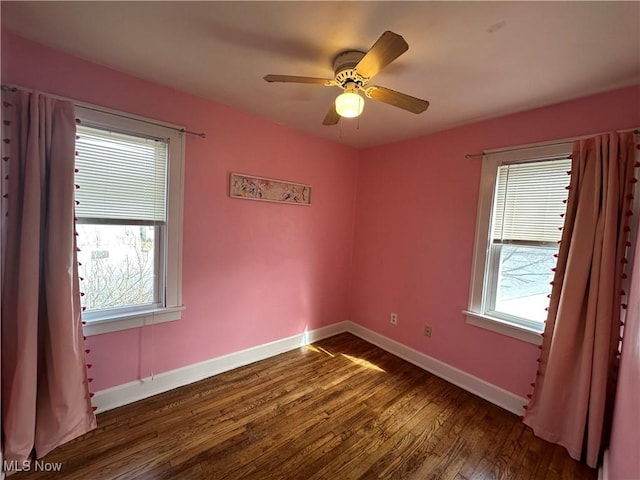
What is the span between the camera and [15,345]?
1.50 m

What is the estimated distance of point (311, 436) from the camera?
1.83 metres

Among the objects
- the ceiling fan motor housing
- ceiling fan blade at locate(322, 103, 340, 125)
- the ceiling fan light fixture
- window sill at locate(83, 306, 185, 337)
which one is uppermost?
the ceiling fan motor housing

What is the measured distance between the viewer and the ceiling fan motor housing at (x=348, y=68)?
1.50 metres

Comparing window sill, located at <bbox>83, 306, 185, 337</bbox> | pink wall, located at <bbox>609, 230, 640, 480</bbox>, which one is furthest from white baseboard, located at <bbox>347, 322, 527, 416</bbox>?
→ window sill, located at <bbox>83, 306, 185, 337</bbox>

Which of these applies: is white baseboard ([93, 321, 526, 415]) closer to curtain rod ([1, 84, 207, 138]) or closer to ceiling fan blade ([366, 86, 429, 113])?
curtain rod ([1, 84, 207, 138])

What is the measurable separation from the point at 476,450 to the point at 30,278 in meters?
2.82

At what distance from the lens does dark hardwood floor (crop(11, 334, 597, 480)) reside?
1571mm

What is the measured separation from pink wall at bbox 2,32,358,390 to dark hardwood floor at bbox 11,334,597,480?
389 millimetres

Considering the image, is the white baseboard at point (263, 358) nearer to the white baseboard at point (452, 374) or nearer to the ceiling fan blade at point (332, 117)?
the white baseboard at point (452, 374)

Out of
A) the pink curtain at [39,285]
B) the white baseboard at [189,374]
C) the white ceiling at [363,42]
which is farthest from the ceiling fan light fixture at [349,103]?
the white baseboard at [189,374]

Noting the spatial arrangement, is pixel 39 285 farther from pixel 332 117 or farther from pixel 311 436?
pixel 332 117

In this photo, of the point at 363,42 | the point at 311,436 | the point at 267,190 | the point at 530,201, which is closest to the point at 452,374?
the point at 311,436

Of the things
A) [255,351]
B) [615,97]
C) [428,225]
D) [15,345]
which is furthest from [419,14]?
[255,351]

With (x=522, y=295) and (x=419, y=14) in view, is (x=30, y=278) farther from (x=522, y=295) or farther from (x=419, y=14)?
(x=522, y=295)
